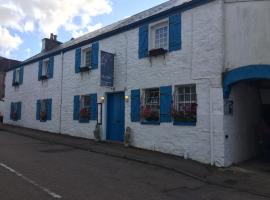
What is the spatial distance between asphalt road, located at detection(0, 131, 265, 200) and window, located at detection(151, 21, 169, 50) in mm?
5284

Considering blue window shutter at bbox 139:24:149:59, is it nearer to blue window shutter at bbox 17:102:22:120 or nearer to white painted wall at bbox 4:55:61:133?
white painted wall at bbox 4:55:61:133

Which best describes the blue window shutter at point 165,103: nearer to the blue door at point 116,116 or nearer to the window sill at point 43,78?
the blue door at point 116,116

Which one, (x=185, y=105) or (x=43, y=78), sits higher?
(x=43, y=78)

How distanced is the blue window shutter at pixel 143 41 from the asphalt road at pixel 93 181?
4.98 meters

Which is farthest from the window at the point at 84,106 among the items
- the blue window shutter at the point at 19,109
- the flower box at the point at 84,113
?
the blue window shutter at the point at 19,109

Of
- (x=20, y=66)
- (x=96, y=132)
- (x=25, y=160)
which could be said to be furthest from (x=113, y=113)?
(x=20, y=66)

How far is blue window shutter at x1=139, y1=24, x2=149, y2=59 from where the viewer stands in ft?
45.8

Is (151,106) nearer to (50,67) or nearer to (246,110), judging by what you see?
(246,110)

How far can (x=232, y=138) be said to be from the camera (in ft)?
36.6

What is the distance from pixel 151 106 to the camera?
13727mm

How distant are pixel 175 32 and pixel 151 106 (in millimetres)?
3206

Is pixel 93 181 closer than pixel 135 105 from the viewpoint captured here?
Yes

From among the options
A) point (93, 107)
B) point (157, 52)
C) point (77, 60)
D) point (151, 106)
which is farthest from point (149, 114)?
point (77, 60)

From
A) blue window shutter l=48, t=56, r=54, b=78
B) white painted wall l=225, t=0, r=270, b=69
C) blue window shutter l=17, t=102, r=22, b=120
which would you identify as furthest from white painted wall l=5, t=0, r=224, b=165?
blue window shutter l=17, t=102, r=22, b=120
